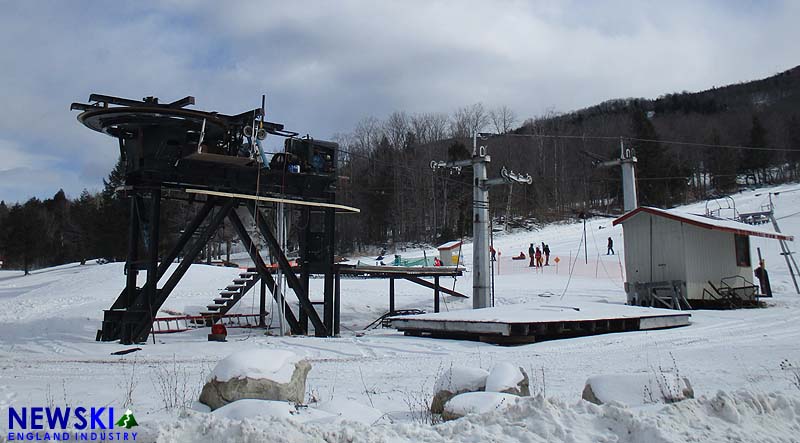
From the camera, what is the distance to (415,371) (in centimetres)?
1120

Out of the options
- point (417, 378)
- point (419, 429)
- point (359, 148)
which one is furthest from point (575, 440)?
point (359, 148)

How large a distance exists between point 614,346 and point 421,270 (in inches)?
454

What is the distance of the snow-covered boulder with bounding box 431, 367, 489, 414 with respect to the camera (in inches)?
282

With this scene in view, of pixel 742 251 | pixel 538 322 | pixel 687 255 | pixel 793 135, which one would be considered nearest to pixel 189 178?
pixel 538 322

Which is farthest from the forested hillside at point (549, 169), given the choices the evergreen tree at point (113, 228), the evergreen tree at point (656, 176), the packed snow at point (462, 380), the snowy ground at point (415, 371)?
the packed snow at point (462, 380)

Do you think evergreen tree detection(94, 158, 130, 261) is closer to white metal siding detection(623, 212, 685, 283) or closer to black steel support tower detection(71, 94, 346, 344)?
black steel support tower detection(71, 94, 346, 344)

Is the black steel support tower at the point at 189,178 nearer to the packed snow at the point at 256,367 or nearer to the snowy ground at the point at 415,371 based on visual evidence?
the snowy ground at the point at 415,371

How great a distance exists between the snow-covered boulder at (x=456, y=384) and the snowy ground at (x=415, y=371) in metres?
0.32

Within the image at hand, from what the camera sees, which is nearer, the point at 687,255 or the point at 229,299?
the point at 229,299

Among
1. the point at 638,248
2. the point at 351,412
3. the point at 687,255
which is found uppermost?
the point at 638,248

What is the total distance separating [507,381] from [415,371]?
14.0ft

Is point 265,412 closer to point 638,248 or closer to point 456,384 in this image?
point 456,384

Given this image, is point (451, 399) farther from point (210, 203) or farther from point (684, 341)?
point (210, 203)

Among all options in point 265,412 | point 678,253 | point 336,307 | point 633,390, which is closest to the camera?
point 265,412
